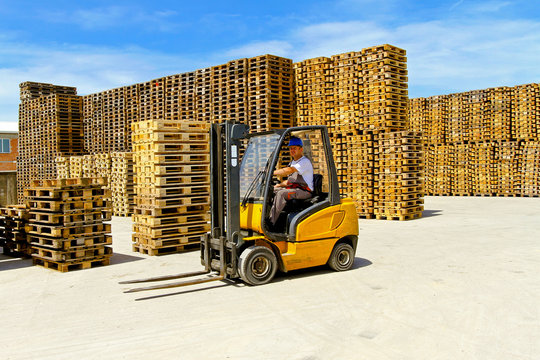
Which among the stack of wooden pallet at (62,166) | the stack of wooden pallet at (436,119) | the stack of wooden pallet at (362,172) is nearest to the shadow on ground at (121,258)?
the stack of wooden pallet at (362,172)

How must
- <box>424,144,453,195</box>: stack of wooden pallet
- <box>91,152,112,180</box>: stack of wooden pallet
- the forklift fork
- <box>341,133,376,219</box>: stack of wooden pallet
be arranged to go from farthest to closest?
1. <box>424,144,453,195</box>: stack of wooden pallet
2. <box>91,152,112,180</box>: stack of wooden pallet
3. <box>341,133,376,219</box>: stack of wooden pallet
4. the forklift fork

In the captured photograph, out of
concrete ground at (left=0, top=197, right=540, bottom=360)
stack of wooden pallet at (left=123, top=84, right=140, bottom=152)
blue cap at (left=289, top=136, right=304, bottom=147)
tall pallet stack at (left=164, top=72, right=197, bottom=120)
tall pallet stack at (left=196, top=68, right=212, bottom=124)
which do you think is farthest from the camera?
stack of wooden pallet at (left=123, top=84, right=140, bottom=152)

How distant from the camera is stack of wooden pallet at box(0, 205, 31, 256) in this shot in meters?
9.20

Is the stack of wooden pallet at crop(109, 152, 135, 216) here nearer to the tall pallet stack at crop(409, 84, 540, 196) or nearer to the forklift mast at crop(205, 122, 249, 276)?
the forklift mast at crop(205, 122, 249, 276)

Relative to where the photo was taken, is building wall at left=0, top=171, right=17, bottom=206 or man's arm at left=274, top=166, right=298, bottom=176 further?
building wall at left=0, top=171, right=17, bottom=206

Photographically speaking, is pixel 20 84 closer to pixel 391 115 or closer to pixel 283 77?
pixel 283 77

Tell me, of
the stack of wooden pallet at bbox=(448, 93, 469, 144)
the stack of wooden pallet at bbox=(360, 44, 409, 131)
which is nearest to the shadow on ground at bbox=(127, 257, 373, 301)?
the stack of wooden pallet at bbox=(360, 44, 409, 131)

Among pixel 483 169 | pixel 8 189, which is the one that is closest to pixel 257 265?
pixel 483 169

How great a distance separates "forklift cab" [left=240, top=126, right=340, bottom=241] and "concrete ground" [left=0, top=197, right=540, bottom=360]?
2.65ft

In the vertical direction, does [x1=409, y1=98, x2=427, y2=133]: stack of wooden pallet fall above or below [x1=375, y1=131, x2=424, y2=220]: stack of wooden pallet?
above

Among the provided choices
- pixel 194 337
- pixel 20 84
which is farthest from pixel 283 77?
pixel 20 84

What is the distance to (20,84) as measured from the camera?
80.7ft

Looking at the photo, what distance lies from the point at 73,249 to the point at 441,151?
20567mm

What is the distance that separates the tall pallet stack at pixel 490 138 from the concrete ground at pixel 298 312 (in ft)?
48.8
